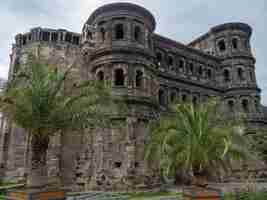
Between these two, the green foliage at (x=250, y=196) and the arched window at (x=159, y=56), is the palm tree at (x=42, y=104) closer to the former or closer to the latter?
the green foliage at (x=250, y=196)

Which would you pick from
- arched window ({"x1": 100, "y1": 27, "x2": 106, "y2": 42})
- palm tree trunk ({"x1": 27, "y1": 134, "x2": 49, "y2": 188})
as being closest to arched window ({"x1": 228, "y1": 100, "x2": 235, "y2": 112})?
arched window ({"x1": 100, "y1": 27, "x2": 106, "y2": 42})

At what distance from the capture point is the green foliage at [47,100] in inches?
440

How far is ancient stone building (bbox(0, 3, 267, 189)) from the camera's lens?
21203 mm

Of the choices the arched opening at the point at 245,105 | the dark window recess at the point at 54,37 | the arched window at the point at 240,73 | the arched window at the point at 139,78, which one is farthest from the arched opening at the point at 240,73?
the dark window recess at the point at 54,37

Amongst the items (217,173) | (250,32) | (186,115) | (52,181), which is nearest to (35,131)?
(186,115)

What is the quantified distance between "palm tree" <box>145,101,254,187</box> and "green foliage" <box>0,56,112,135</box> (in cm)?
377

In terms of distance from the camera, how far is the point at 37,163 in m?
11.3

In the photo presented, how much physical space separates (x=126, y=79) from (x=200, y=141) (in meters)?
13.1

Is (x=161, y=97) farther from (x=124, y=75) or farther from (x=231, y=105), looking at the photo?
(x=231, y=105)

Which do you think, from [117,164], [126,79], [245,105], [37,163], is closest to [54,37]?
[126,79]

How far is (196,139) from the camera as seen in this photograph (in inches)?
425

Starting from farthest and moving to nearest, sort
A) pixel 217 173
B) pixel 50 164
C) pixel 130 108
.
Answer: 1. pixel 50 164
2. pixel 130 108
3. pixel 217 173

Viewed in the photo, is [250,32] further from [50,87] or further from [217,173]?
[50,87]

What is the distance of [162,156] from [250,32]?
3213 centimetres
